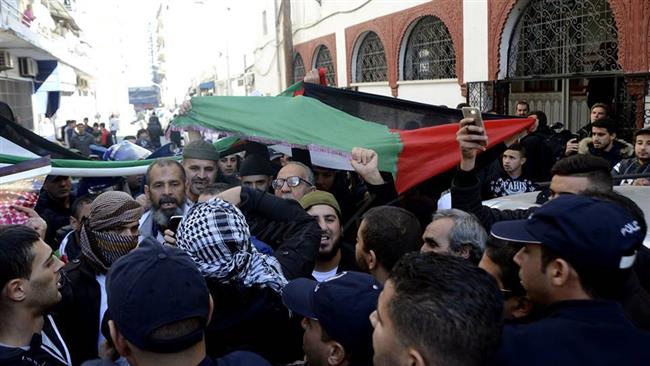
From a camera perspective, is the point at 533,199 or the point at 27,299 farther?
the point at 533,199

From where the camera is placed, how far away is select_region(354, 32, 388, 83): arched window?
15.8 meters

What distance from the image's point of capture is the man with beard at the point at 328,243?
3.24 meters

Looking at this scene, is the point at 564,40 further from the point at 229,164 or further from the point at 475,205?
the point at 475,205

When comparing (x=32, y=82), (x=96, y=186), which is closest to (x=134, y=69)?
(x=32, y=82)

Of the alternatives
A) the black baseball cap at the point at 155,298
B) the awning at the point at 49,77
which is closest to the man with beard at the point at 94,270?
the black baseball cap at the point at 155,298

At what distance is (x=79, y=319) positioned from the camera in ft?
7.97

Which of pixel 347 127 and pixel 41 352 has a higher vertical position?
pixel 347 127

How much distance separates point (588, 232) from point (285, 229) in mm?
1706

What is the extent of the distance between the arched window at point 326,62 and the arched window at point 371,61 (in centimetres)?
174

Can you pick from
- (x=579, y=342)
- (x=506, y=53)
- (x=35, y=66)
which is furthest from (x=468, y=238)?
(x=35, y=66)

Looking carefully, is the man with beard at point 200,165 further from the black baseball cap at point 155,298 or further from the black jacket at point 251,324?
the black baseball cap at point 155,298

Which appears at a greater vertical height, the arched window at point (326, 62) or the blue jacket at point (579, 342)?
the arched window at point (326, 62)

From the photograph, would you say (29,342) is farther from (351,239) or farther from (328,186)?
(328,186)

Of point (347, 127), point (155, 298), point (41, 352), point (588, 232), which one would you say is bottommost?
point (41, 352)
